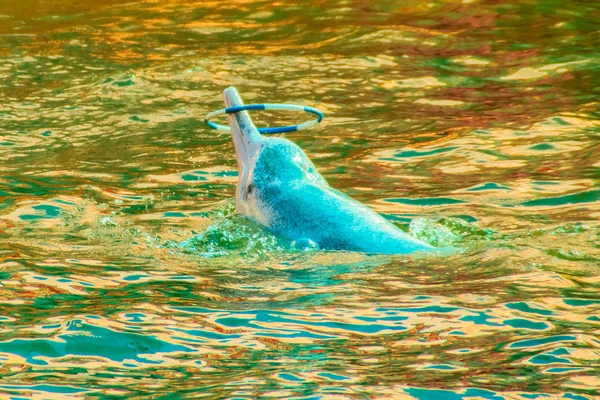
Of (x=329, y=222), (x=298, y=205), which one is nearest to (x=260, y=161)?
(x=298, y=205)

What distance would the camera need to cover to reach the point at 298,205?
5730 millimetres

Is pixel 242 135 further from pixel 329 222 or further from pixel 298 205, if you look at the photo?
pixel 329 222

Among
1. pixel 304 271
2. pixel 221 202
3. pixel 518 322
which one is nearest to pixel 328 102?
pixel 221 202

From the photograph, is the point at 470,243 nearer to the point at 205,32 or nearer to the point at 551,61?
the point at 551,61

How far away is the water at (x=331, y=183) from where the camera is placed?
4293 mm

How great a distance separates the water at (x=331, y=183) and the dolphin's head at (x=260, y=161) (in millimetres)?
250

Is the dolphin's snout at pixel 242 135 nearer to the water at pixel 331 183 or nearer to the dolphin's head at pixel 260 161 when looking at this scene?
the dolphin's head at pixel 260 161

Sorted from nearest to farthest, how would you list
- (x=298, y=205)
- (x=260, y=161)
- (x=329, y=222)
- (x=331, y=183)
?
(x=329, y=222)
(x=298, y=205)
(x=260, y=161)
(x=331, y=183)

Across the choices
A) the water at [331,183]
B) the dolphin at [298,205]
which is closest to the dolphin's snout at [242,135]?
the dolphin at [298,205]

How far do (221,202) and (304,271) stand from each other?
2.02 metres

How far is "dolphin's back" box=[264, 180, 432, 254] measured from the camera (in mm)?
5465

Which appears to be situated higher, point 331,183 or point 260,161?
point 260,161

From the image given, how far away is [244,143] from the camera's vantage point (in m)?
6.35

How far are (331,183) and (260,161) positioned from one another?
1.86 m
